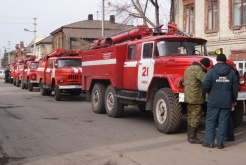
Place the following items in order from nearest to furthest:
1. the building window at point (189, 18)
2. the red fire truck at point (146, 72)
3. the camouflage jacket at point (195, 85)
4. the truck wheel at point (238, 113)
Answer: the camouflage jacket at point (195, 85) < the red fire truck at point (146, 72) < the truck wheel at point (238, 113) < the building window at point (189, 18)

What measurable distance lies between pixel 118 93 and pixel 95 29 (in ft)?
148

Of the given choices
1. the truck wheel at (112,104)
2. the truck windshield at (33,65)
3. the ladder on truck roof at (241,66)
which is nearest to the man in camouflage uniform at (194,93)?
the truck wheel at (112,104)

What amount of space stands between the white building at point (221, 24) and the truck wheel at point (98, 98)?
7.65m

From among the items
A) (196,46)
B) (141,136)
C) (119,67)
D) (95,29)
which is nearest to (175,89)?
(141,136)

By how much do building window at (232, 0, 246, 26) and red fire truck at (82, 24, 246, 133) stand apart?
23.5ft

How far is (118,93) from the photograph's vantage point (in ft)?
37.8

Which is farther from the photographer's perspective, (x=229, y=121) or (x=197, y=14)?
(x=197, y=14)

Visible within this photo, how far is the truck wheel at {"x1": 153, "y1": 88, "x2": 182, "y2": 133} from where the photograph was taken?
340 inches

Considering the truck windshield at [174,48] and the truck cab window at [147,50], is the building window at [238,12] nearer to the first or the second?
the truck windshield at [174,48]

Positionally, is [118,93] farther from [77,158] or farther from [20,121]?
[77,158]

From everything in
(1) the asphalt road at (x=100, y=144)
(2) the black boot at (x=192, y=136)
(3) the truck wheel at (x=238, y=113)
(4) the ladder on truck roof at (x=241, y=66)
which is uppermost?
(4) the ladder on truck roof at (x=241, y=66)

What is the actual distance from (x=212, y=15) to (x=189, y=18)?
2401 mm

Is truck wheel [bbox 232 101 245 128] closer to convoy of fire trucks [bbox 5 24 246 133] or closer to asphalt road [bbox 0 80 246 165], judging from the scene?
convoy of fire trucks [bbox 5 24 246 133]

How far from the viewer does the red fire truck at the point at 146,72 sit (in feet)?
28.9
